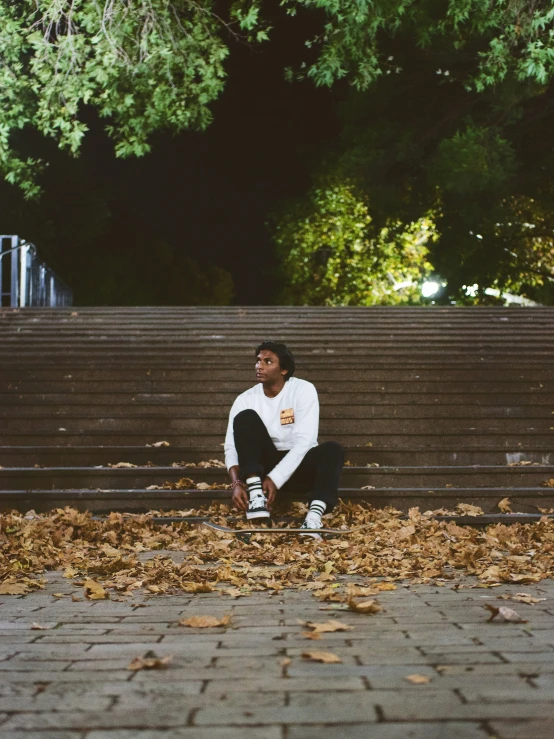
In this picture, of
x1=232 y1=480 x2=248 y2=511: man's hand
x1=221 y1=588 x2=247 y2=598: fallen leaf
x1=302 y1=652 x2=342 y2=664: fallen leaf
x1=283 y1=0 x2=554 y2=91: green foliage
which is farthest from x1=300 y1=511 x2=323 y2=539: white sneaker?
x1=283 y1=0 x2=554 y2=91: green foliage

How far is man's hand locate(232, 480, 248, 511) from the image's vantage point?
18.0 ft

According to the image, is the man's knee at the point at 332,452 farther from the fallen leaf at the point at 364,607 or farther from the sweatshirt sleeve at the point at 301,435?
the fallen leaf at the point at 364,607

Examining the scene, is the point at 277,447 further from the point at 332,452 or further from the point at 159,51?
the point at 159,51

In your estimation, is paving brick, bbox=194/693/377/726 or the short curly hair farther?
the short curly hair

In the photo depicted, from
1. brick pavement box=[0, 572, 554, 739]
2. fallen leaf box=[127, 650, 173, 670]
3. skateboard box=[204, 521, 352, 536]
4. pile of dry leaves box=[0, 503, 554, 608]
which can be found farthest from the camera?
skateboard box=[204, 521, 352, 536]

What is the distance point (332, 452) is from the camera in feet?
18.6

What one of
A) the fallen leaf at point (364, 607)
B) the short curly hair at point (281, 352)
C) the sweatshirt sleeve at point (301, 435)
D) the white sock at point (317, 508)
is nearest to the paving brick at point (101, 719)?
the fallen leaf at point (364, 607)

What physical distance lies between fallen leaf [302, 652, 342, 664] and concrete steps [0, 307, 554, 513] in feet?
11.6

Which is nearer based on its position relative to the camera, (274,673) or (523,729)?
(523,729)

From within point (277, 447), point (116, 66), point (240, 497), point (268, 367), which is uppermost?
point (116, 66)

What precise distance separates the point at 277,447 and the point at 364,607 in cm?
A: 248

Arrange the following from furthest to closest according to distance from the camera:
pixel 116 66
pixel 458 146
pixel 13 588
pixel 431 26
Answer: pixel 458 146 < pixel 431 26 < pixel 116 66 < pixel 13 588

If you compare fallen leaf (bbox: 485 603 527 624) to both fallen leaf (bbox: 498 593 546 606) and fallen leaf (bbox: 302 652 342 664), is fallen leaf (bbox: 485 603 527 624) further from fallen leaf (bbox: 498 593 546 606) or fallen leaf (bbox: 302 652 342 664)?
fallen leaf (bbox: 302 652 342 664)

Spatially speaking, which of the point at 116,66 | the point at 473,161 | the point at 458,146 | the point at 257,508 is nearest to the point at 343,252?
the point at 458,146
